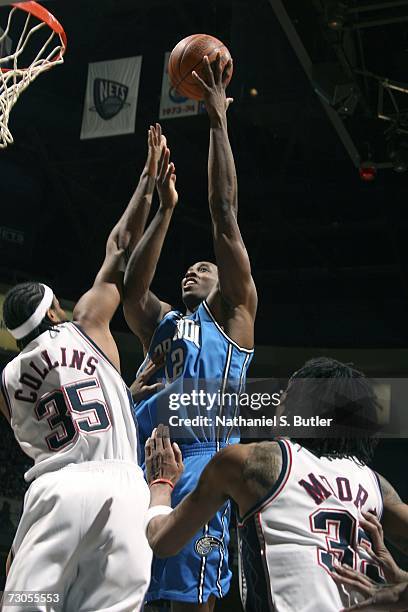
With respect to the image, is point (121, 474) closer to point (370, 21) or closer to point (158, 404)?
point (158, 404)

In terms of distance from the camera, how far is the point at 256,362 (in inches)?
484

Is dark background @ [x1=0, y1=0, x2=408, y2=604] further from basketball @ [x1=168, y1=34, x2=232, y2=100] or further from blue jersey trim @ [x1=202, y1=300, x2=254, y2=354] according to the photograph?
blue jersey trim @ [x1=202, y1=300, x2=254, y2=354]

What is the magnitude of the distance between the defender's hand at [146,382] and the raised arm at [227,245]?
40cm

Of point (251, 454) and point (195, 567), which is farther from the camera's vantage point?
point (195, 567)

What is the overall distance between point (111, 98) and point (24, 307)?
710 cm

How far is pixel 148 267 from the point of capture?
397 cm

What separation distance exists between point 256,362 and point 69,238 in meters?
3.47

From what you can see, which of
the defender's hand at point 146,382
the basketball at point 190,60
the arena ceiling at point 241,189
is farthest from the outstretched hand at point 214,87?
the arena ceiling at point 241,189

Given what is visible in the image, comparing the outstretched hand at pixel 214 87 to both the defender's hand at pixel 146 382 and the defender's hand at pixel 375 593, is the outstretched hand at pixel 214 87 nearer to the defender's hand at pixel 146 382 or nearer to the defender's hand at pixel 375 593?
the defender's hand at pixel 146 382

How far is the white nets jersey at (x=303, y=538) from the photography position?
2.21 meters

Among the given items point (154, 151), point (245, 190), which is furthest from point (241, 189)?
point (154, 151)

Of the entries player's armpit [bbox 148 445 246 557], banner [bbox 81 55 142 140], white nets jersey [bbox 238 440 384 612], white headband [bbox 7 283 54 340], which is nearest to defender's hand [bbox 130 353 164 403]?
white headband [bbox 7 283 54 340]

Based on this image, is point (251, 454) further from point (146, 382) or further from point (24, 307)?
point (146, 382)

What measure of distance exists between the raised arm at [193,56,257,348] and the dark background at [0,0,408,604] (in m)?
6.24
